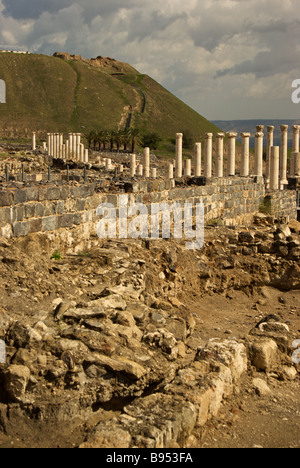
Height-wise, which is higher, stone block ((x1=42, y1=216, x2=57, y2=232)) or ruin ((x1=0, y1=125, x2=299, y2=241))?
ruin ((x1=0, y1=125, x2=299, y2=241))

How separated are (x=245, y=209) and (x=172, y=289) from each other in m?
9.95

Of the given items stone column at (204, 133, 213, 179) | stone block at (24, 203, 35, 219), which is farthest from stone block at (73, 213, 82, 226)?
stone column at (204, 133, 213, 179)

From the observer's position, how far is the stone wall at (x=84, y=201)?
365 inches

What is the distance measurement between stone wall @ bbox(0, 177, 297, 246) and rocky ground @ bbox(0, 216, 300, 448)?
37 cm

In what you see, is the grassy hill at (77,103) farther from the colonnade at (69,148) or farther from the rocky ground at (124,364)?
the rocky ground at (124,364)

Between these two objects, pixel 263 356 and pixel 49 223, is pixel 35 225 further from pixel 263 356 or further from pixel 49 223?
pixel 263 356

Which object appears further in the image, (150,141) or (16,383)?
(150,141)

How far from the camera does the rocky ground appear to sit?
5.20 meters

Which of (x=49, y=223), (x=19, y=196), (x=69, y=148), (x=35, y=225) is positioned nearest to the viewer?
(x=19, y=196)

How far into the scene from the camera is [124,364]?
5.87m
